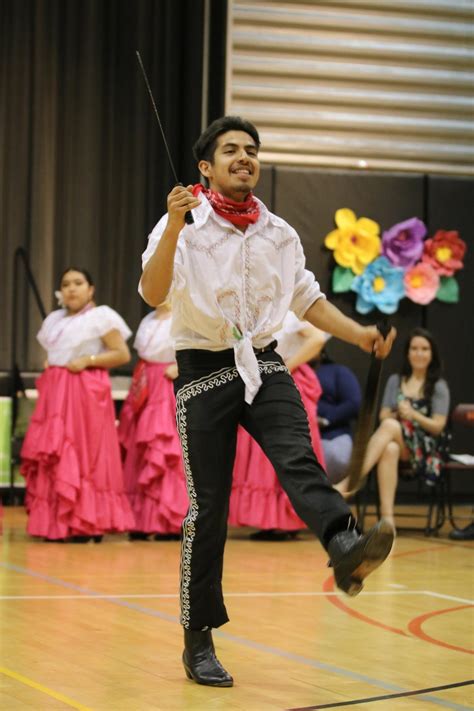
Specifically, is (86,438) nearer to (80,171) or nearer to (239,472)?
(239,472)

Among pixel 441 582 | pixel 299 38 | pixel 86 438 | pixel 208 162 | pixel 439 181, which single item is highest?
pixel 299 38

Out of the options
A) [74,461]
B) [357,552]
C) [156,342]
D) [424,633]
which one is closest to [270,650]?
[424,633]

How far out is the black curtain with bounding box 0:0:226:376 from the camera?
9.63 m

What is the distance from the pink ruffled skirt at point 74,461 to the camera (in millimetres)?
6863

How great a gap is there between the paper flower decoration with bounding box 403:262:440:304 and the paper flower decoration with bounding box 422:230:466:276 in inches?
2.7

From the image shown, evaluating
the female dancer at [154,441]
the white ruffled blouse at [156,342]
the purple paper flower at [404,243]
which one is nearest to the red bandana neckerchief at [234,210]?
the female dancer at [154,441]

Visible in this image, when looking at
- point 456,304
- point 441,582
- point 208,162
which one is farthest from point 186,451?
point 456,304

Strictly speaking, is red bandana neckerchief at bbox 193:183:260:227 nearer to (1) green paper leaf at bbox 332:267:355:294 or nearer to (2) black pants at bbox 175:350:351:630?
(2) black pants at bbox 175:350:351:630

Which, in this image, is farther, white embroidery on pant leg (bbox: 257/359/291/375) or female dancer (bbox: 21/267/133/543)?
female dancer (bbox: 21/267/133/543)

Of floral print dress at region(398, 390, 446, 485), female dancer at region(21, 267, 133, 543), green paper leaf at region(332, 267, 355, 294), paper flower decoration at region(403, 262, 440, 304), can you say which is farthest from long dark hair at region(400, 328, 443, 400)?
female dancer at region(21, 267, 133, 543)

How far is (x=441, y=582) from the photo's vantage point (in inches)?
222

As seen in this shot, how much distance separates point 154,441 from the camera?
23.3 ft

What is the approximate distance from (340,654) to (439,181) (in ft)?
20.4

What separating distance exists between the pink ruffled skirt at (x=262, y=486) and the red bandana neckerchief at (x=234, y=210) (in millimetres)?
3732
